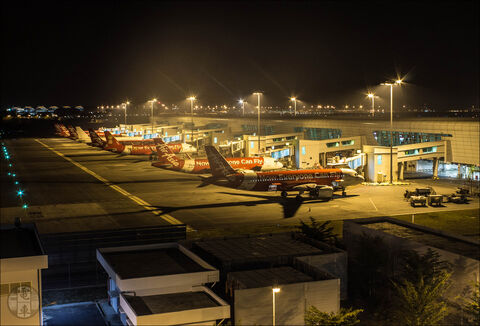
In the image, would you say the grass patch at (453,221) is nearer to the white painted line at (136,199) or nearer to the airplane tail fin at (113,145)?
the white painted line at (136,199)

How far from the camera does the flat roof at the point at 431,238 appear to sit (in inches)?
1289

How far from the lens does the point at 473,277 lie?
29859mm

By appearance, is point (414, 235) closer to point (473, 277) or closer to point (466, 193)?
point (473, 277)

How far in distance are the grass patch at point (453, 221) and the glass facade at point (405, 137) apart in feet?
110

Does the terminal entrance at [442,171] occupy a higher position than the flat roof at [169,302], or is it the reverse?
the terminal entrance at [442,171]

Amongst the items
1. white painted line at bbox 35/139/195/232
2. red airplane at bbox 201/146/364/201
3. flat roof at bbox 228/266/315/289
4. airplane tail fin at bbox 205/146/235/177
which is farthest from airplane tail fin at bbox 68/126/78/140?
flat roof at bbox 228/266/315/289

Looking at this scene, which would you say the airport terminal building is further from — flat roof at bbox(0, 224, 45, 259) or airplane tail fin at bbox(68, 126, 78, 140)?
airplane tail fin at bbox(68, 126, 78, 140)

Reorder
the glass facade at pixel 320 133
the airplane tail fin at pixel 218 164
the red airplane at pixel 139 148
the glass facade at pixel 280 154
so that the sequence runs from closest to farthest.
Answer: the airplane tail fin at pixel 218 164
the glass facade at pixel 280 154
the glass facade at pixel 320 133
the red airplane at pixel 139 148

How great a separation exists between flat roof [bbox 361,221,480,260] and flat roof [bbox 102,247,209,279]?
1479 cm

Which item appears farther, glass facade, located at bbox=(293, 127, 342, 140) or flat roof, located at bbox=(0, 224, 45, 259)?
glass facade, located at bbox=(293, 127, 342, 140)

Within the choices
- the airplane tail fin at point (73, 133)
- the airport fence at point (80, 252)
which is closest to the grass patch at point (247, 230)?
the airport fence at point (80, 252)

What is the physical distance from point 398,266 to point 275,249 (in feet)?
25.0

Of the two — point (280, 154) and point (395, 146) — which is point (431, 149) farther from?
point (280, 154)

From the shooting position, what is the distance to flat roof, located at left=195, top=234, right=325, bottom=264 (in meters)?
31.7
